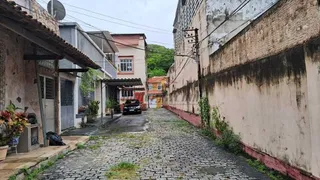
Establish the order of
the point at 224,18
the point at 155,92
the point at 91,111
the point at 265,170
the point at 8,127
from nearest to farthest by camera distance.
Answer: the point at 265,170 < the point at 8,127 < the point at 224,18 < the point at 91,111 < the point at 155,92

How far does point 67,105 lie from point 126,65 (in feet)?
99.4

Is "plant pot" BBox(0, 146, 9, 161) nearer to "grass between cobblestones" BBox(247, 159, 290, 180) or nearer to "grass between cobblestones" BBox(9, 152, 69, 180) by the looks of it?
"grass between cobblestones" BBox(9, 152, 69, 180)

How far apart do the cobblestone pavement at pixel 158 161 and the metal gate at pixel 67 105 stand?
403 centimetres

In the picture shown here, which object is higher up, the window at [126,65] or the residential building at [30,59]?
the window at [126,65]

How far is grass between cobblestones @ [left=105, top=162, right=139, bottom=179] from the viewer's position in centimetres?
596

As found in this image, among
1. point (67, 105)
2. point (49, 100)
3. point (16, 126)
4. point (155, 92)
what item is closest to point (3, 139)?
point (16, 126)

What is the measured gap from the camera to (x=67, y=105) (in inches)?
580

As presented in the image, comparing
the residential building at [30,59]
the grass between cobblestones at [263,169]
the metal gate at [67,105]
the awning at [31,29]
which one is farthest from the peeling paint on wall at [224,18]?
the metal gate at [67,105]

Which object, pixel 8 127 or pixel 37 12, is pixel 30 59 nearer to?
pixel 8 127

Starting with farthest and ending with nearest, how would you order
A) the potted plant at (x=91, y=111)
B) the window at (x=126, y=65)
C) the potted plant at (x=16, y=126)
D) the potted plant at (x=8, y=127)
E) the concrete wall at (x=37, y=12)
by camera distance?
the window at (x=126, y=65), the potted plant at (x=91, y=111), the concrete wall at (x=37, y=12), the potted plant at (x=16, y=126), the potted plant at (x=8, y=127)

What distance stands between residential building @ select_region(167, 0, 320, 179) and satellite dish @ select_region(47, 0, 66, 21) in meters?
8.02

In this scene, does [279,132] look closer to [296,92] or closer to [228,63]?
[296,92]

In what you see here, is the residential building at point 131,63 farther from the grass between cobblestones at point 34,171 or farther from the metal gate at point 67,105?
the grass between cobblestones at point 34,171

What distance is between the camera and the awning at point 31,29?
210 inches
